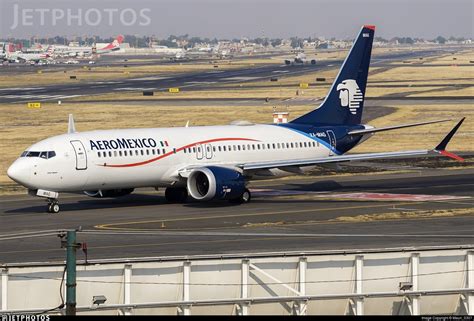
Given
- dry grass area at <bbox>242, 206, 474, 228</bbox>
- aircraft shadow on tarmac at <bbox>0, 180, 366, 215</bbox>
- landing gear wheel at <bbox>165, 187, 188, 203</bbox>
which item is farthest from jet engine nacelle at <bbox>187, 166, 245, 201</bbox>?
dry grass area at <bbox>242, 206, 474, 228</bbox>

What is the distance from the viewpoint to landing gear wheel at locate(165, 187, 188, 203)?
68.6 meters

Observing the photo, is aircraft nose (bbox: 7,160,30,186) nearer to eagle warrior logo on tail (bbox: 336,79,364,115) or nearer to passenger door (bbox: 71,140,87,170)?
passenger door (bbox: 71,140,87,170)

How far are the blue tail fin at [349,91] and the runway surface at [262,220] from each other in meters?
4.68

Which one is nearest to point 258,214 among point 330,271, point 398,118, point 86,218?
point 86,218

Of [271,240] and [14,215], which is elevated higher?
[14,215]

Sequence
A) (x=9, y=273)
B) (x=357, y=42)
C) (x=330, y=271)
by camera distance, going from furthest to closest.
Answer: (x=357, y=42)
(x=330, y=271)
(x=9, y=273)

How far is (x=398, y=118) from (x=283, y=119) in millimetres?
33822

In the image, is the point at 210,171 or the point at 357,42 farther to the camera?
the point at 357,42

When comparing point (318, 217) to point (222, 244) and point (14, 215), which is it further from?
point (14, 215)

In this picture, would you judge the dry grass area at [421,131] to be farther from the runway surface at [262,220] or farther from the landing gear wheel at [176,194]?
the landing gear wheel at [176,194]

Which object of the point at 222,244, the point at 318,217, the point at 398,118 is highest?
the point at 398,118

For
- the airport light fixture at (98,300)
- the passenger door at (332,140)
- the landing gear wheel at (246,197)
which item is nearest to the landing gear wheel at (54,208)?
the landing gear wheel at (246,197)

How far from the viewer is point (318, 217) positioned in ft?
203

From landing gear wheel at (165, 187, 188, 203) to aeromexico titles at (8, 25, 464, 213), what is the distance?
0.20ft
